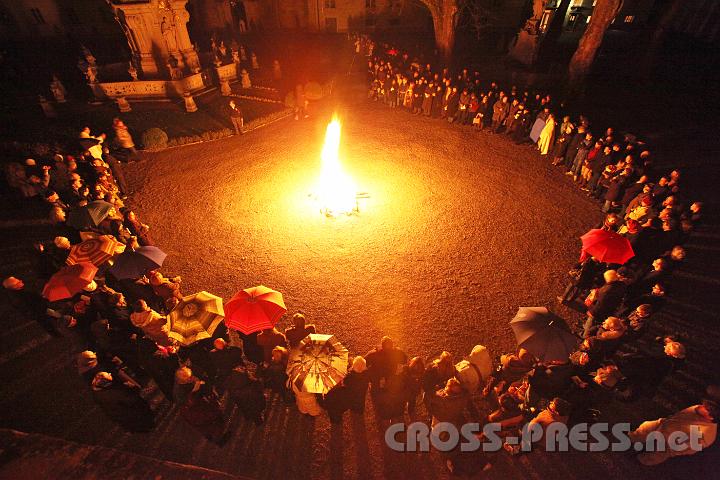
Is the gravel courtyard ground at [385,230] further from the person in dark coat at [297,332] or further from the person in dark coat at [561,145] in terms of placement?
the person in dark coat at [297,332]

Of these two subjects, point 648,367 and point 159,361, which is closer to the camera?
point 648,367

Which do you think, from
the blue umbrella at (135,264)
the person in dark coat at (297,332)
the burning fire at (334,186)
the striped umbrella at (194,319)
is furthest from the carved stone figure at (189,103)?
the person in dark coat at (297,332)

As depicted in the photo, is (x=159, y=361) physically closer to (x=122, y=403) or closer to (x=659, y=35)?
(x=122, y=403)

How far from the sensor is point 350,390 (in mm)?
5703

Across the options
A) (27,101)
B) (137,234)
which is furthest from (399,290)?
(27,101)

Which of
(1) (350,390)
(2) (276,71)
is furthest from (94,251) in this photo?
(2) (276,71)

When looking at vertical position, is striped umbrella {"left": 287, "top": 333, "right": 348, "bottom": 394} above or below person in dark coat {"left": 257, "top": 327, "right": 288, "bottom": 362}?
above

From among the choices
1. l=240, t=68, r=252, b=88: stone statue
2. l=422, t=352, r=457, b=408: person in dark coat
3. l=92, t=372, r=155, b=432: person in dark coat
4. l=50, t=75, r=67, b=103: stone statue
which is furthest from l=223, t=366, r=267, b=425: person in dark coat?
l=50, t=75, r=67, b=103: stone statue

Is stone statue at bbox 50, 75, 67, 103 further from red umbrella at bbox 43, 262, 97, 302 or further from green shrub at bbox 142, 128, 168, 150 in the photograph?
red umbrella at bbox 43, 262, 97, 302

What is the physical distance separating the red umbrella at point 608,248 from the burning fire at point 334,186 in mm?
6759

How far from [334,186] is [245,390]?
8.27 metres

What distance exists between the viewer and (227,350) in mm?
5922

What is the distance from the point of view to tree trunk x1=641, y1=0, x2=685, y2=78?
59.9 feet

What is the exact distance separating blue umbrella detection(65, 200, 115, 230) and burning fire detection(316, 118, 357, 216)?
5.93 meters
